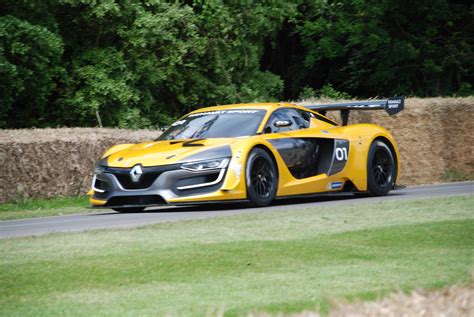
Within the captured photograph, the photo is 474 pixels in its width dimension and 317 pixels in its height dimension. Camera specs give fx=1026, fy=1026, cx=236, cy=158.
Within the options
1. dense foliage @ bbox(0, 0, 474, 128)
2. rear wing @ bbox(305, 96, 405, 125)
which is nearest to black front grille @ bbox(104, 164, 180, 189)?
rear wing @ bbox(305, 96, 405, 125)

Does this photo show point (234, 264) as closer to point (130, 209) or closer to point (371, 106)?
point (130, 209)

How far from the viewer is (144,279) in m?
7.20

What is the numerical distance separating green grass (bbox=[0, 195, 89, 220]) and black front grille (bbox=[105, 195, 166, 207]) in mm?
1332

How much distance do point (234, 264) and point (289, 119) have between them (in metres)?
7.38

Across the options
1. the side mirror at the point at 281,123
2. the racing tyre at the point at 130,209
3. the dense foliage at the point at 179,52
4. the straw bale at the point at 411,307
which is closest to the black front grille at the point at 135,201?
the racing tyre at the point at 130,209

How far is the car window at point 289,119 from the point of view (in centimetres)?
1458

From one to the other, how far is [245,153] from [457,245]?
17.0 feet

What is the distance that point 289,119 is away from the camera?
15008 millimetres

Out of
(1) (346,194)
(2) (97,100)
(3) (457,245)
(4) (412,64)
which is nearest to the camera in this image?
(3) (457,245)

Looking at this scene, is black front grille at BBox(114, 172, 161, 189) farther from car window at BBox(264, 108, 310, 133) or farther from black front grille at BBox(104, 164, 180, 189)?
car window at BBox(264, 108, 310, 133)

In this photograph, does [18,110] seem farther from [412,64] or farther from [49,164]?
[412,64]

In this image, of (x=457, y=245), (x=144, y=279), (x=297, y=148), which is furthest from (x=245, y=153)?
(x=144, y=279)

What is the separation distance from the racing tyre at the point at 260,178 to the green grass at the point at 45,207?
2841mm

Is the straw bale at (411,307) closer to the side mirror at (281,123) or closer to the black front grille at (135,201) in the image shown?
the black front grille at (135,201)
